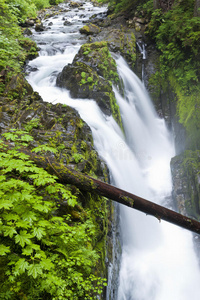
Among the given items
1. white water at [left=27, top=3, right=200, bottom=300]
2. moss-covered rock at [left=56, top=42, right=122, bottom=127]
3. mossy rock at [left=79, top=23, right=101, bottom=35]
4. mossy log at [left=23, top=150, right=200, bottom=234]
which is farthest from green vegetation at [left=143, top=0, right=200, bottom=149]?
mossy log at [left=23, top=150, right=200, bottom=234]

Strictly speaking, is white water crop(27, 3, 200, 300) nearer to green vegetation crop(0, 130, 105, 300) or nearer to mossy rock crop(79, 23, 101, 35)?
green vegetation crop(0, 130, 105, 300)

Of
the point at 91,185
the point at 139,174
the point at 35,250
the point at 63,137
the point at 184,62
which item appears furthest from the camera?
the point at 184,62

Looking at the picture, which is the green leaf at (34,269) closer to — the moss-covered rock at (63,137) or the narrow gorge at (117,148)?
the narrow gorge at (117,148)

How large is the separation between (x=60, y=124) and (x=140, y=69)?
954 cm

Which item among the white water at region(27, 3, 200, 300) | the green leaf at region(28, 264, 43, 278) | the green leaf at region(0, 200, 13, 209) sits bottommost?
the white water at region(27, 3, 200, 300)

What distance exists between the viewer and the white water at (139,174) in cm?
526

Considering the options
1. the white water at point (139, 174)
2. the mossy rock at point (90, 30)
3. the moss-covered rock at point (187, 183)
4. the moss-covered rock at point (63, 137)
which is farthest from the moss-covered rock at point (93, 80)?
the mossy rock at point (90, 30)

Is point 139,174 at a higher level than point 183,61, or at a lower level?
lower

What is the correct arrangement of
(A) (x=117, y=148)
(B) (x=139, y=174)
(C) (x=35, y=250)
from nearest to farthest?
(C) (x=35, y=250) < (A) (x=117, y=148) < (B) (x=139, y=174)

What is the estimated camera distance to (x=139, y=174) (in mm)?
8039

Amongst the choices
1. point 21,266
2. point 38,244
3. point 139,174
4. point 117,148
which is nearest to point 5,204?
point 21,266

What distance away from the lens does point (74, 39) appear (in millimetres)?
14195

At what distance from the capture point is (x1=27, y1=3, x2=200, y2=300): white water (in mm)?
5262

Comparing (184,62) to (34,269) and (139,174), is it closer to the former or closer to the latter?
(139,174)
